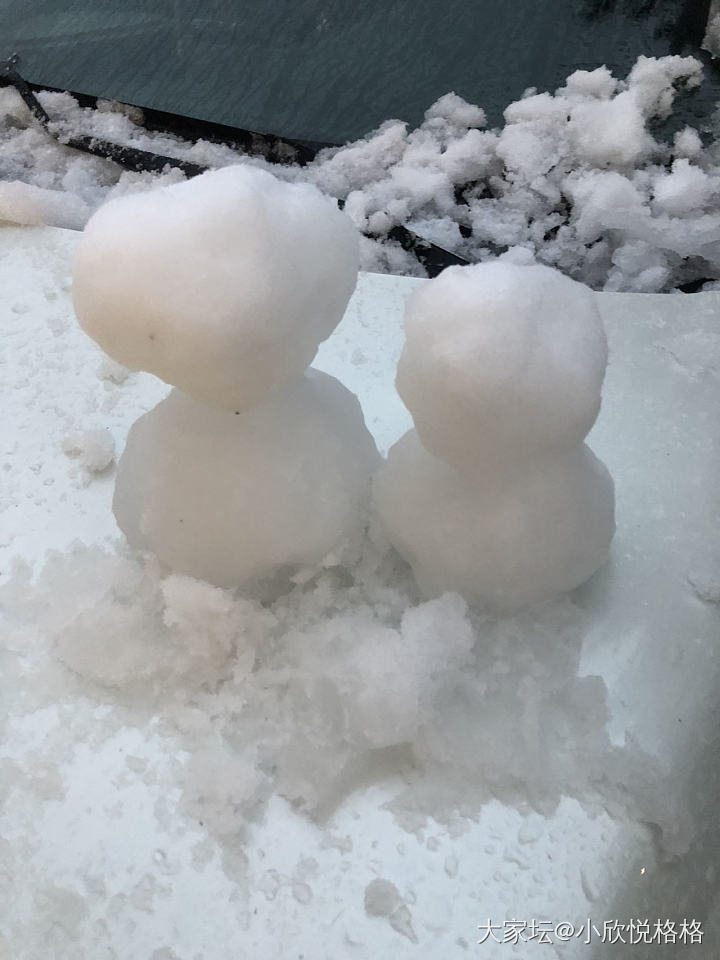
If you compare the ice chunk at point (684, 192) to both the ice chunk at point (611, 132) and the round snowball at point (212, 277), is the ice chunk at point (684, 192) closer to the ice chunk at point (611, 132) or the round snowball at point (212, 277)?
the ice chunk at point (611, 132)

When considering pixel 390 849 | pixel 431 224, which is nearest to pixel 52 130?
pixel 431 224

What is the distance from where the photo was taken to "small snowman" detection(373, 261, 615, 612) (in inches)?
16.1

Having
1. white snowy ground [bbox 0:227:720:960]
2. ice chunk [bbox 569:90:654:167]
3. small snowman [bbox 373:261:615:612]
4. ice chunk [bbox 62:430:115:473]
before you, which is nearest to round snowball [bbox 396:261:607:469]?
small snowman [bbox 373:261:615:612]

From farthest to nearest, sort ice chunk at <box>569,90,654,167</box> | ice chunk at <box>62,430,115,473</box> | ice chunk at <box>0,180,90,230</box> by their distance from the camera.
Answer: ice chunk at <box>569,90,654,167</box> → ice chunk at <box>0,180,90,230</box> → ice chunk at <box>62,430,115,473</box>

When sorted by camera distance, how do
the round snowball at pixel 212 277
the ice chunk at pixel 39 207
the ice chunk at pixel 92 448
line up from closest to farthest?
the round snowball at pixel 212 277
the ice chunk at pixel 92 448
the ice chunk at pixel 39 207

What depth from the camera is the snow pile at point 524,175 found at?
2.89 feet

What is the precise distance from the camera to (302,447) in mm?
501

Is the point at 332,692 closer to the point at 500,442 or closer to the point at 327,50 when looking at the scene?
the point at 500,442

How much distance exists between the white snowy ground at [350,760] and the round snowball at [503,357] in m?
0.13

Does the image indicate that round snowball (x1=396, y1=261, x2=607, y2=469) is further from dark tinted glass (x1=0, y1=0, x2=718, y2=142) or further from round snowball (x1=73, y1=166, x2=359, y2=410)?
dark tinted glass (x1=0, y1=0, x2=718, y2=142)

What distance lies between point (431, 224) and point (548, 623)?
0.52 meters

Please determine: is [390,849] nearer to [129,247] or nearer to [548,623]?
[548,623]

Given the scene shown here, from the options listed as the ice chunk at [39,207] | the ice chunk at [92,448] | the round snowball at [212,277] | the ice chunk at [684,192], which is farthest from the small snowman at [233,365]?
the ice chunk at [684,192]

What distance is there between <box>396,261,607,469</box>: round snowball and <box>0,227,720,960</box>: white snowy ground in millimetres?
130
